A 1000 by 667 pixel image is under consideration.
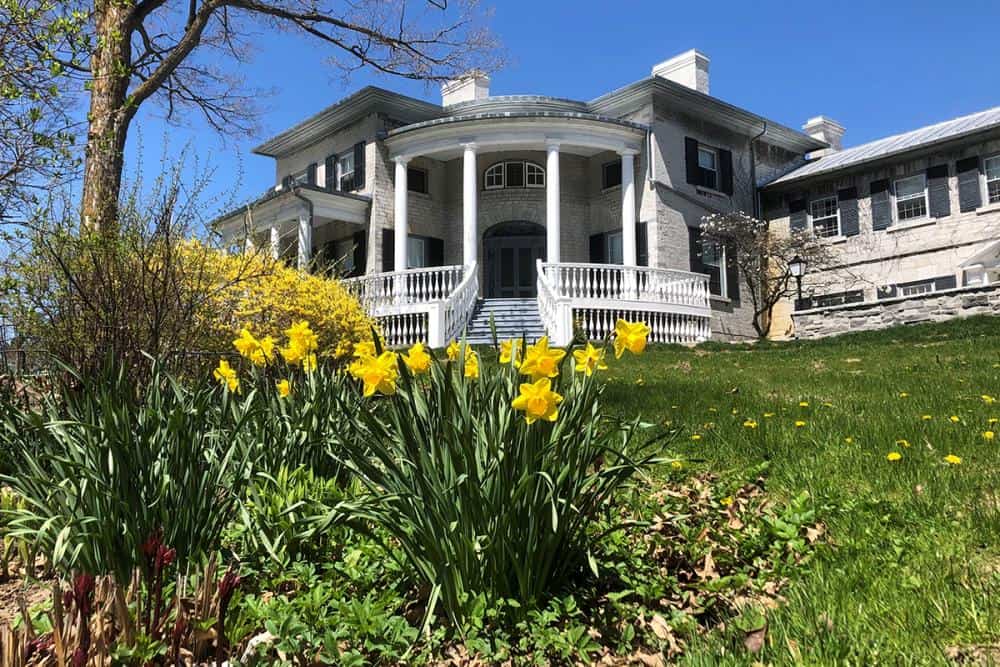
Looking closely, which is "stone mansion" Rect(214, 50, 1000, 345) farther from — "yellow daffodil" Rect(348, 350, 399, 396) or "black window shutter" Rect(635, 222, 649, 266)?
"yellow daffodil" Rect(348, 350, 399, 396)

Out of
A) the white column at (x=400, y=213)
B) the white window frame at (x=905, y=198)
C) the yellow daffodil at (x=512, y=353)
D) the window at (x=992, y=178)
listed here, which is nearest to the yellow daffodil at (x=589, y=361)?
the yellow daffodil at (x=512, y=353)

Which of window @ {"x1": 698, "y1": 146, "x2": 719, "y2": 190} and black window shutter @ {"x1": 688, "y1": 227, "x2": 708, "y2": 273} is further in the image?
window @ {"x1": 698, "y1": 146, "x2": 719, "y2": 190}

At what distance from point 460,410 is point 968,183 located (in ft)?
70.7

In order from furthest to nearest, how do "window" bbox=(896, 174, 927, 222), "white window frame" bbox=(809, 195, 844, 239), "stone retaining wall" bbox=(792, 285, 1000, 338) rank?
"white window frame" bbox=(809, 195, 844, 239) → "window" bbox=(896, 174, 927, 222) → "stone retaining wall" bbox=(792, 285, 1000, 338)

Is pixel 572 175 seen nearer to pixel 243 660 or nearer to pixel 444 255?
pixel 444 255

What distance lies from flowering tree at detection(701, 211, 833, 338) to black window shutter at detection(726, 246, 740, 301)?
28 mm

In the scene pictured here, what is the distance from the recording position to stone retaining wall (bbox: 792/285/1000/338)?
15.1 metres

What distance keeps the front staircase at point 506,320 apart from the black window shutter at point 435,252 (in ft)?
11.5

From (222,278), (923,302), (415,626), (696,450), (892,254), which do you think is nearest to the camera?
(415,626)

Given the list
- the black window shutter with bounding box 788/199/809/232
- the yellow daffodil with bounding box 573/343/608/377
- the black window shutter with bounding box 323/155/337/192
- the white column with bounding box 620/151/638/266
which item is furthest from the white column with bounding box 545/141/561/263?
the yellow daffodil with bounding box 573/343/608/377

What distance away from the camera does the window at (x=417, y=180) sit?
830 inches

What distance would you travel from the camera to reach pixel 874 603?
2.34 meters

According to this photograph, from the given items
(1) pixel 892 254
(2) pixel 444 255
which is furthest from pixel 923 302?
(2) pixel 444 255

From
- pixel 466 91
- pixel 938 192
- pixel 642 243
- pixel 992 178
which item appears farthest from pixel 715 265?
pixel 466 91
